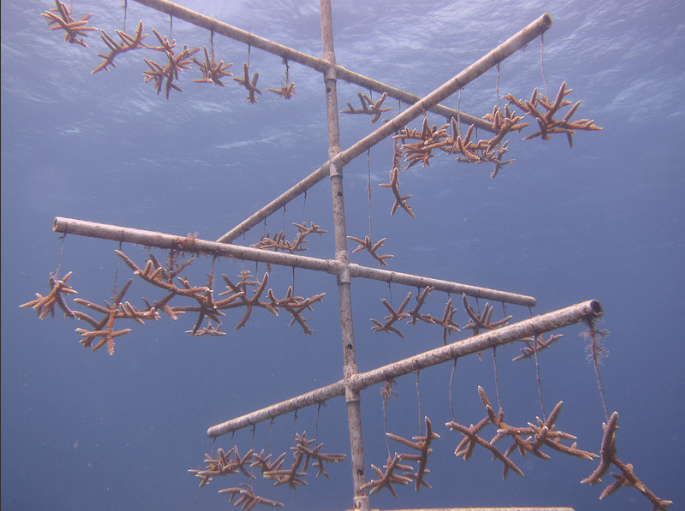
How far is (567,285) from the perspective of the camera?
50344 mm

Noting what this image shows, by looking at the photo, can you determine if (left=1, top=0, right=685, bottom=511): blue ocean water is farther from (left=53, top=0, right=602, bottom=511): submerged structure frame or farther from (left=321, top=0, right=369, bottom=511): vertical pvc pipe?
(left=321, top=0, right=369, bottom=511): vertical pvc pipe

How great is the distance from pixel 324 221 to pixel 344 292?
32.8 m

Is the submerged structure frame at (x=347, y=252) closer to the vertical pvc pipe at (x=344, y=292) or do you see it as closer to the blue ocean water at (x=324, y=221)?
the vertical pvc pipe at (x=344, y=292)

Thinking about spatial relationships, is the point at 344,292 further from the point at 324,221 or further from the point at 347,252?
the point at 324,221

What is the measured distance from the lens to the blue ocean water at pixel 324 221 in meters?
18.6

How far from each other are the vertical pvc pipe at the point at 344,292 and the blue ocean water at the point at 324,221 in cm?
114

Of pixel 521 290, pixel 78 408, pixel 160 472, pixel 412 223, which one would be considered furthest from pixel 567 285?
pixel 78 408

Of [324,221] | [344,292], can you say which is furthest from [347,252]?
[324,221]

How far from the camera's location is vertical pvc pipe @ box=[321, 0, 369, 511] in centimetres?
372

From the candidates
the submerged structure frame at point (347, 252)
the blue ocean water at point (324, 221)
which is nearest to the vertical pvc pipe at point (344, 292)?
the submerged structure frame at point (347, 252)

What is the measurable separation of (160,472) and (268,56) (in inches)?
3255

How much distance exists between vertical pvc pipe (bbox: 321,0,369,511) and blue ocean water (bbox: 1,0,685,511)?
114 centimetres

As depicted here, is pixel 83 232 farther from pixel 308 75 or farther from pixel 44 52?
pixel 44 52

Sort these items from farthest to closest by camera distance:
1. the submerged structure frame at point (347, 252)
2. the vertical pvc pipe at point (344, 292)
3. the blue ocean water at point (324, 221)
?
the blue ocean water at point (324, 221), the vertical pvc pipe at point (344, 292), the submerged structure frame at point (347, 252)
